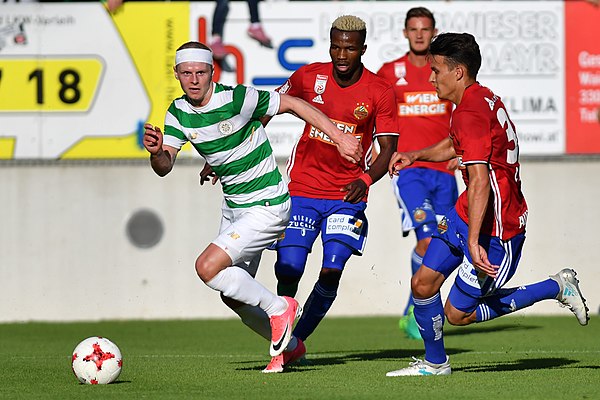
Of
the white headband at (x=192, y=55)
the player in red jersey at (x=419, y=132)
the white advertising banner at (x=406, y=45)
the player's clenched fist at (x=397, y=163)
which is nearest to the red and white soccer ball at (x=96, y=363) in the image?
the white headband at (x=192, y=55)

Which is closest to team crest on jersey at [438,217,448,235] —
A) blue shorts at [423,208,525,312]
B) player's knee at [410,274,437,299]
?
blue shorts at [423,208,525,312]

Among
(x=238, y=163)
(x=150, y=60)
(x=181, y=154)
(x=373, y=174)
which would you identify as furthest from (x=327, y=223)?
(x=150, y=60)

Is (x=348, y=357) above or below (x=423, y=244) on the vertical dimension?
below

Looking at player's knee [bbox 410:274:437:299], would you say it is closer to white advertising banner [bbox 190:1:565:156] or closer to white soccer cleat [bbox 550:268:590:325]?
white soccer cleat [bbox 550:268:590:325]

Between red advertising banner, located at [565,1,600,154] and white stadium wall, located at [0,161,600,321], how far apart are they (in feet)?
1.11

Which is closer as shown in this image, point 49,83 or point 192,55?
point 192,55

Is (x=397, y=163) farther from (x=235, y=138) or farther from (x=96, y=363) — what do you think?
(x=96, y=363)

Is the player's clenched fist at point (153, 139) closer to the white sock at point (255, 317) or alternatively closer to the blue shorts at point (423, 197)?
the white sock at point (255, 317)

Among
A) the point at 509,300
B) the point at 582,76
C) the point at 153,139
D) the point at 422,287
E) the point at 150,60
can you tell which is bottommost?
the point at 509,300

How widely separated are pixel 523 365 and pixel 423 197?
10.2 feet

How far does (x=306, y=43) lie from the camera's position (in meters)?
14.6

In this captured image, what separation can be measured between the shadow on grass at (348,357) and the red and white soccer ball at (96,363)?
122cm

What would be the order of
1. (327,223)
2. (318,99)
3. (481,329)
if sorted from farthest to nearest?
(481,329) → (318,99) → (327,223)

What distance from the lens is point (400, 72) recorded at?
39.6 feet
